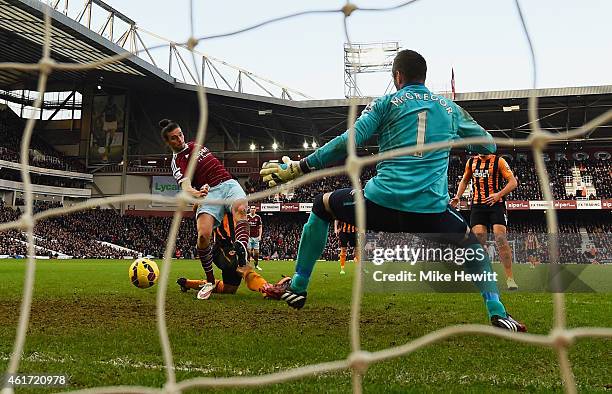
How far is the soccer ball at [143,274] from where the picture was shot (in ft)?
19.8

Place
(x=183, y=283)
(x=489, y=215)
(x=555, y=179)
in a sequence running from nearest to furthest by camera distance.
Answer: (x=183, y=283), (x=489, y=215), (x=555, y=179)

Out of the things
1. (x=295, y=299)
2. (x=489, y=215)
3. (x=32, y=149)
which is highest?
(x=32, y=149)

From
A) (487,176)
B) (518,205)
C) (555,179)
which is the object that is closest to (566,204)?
(555,179)

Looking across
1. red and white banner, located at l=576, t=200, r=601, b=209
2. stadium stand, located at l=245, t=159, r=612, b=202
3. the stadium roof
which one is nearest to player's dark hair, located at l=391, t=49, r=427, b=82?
the stadium roof

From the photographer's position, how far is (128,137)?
1451 inches

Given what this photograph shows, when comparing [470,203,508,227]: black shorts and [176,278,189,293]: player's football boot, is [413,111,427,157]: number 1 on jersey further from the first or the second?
[176,278,189,293]: player's football boot

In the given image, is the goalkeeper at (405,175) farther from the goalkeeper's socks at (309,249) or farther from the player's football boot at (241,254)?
the player's football boot at (241,254)

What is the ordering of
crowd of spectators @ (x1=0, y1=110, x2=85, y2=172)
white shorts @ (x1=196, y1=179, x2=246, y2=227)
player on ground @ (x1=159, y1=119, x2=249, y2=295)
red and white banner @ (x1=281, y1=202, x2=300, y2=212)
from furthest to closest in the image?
crowd of spectators @ (x1=0, y1=110, x2=85, y2=172), red and white banner @ (x1=281, y1=202, x2=300, y2=212), white shorts @ (x1=196, y1=179, x2=246, y2=227), player on ground @ (x1=159, y1=119, x2=249, y2=295)

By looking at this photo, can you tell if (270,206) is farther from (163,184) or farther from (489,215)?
(489,215)

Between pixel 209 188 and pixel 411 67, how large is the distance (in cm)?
319

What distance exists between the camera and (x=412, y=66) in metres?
3.26

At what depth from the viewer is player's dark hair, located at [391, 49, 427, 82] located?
3258mm

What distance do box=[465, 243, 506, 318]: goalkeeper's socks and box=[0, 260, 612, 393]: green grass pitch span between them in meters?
0.19

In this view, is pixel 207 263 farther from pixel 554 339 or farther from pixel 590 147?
pixel 590 147
